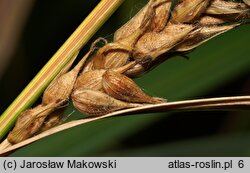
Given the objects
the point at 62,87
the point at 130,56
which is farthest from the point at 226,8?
the point at 62,87

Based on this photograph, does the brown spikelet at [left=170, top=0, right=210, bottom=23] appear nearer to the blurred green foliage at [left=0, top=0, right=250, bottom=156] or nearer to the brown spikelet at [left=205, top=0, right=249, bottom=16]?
the brown spikelet at [left=205, top=0, right=249, bottom=16]

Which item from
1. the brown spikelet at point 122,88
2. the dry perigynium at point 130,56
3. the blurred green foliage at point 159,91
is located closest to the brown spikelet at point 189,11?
the dry perigynium at point 130,56

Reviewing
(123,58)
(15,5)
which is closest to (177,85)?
(123,58)

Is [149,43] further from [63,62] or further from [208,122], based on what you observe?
Answer: [208,122]

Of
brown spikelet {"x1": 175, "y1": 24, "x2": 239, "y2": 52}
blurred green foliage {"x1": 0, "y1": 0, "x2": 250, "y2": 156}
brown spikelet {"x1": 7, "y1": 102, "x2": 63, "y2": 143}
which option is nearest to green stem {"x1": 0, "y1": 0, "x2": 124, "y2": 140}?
brown spikelet {"x1": 7, "y1": 102, "x2": 63, "y2": 143}

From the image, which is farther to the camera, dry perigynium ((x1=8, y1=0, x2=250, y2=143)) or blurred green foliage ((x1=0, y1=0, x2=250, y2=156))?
blurred green foliage ((x1=0, y1=0, x2=250, y2=156))

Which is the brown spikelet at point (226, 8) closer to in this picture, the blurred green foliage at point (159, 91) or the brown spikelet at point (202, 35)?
the brown spikelet at point (202, 35)
